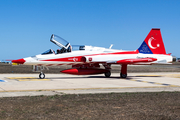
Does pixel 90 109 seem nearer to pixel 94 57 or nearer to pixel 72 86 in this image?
pixel 72 86

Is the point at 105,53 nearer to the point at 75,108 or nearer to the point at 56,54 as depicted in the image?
the point at 56,54

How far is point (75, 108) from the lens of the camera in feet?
25.7

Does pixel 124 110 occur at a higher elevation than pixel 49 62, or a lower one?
lower

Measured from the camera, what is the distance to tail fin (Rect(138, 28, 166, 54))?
80.7ft

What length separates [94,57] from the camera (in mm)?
22016

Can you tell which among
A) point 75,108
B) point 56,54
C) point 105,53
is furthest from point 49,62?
point 75,108

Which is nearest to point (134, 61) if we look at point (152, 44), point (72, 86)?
point (152, 44)

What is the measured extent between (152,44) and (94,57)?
274 inches

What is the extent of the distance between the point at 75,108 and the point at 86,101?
4.42 ft

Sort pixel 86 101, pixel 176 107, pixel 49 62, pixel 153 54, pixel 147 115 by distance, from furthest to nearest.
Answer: pixel 153 54 < pixel 49 62 < pixel 86 101 < pixel 176 107 < pixel 147 115

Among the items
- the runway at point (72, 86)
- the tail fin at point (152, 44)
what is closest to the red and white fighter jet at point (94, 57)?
the tail fin at point (152, 44)

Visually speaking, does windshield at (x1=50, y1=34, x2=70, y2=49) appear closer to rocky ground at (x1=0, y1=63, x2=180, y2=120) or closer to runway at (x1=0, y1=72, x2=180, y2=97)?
runway at (x1=0, y1=72, x2=180, y2=97)

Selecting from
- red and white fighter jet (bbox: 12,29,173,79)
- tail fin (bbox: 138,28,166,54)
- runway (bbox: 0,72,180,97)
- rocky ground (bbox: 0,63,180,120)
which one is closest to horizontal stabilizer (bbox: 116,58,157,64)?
red and white fighter jet (bbox: 12,29,173,79)

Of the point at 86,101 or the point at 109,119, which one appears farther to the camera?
the point at 86,101
